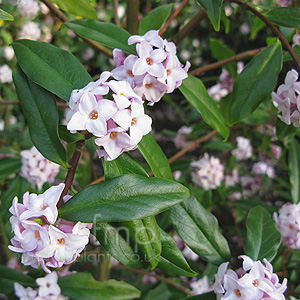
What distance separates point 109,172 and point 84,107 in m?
0.12

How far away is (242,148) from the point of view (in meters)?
1.77

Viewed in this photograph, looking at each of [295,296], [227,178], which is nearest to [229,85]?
[227,178]

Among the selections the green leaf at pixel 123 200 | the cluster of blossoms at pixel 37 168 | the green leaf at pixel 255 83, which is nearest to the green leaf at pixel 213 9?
the green leaf at pixel 255 83

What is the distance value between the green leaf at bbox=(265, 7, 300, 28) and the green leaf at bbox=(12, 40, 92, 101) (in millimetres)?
460

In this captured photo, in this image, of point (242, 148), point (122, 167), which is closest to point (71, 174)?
point (122, 167)

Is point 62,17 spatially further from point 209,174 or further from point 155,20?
point 209,174

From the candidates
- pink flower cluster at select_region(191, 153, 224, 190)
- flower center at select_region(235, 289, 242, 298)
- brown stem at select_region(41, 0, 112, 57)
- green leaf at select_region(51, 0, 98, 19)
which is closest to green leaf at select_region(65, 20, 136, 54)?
green leaf at select_region(51, 0, 98, 19)

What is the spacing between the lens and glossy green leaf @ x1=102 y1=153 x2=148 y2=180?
24.3 inches

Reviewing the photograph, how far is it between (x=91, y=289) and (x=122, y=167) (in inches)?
17.2

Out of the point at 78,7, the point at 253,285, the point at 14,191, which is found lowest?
the point at 14,191

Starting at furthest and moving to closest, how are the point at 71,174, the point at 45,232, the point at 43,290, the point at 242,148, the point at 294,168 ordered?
1. the point at 242,148
2. the point at 294,168
3. the point at 43,290
4. the point at 71,174
5. the point at 45,232

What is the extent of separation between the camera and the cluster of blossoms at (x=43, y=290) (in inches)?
33.6

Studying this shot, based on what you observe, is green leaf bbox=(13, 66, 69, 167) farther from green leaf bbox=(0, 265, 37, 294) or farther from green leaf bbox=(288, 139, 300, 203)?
green leaf bbox=(288, 139, 300, 203)

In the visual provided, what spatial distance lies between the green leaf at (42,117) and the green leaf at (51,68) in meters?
0.03
